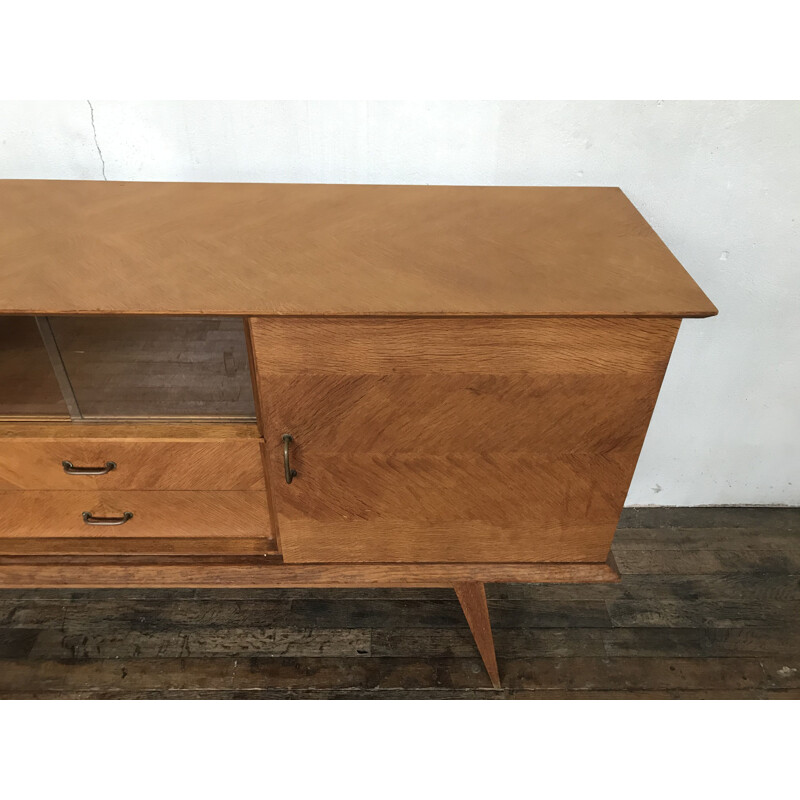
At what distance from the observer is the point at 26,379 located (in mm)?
958

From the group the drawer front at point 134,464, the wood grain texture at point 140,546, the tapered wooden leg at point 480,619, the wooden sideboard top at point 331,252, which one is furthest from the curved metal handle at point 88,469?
the tapered wooden leg at point 480,619

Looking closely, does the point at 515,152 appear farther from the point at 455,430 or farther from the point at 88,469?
the point at 88,469

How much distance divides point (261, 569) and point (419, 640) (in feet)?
1.46

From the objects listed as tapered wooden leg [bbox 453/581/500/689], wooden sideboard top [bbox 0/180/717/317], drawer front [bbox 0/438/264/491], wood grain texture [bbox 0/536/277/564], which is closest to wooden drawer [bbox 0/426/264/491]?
drawer front [bbox 0/438/264/491]

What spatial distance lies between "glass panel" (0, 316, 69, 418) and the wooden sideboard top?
0.43 ft

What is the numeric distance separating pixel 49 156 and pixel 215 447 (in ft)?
2.36

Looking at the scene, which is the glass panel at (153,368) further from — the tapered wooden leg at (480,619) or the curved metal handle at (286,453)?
the tapered wooden leg at (480,619)

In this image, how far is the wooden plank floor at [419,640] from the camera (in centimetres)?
126

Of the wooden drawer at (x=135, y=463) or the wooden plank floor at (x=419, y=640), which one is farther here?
the wooden plank floor at (x=419, y=640)

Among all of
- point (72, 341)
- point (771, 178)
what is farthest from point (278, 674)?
point (771, 178)

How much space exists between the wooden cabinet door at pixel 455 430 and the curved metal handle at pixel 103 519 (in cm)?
26

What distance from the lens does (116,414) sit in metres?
0.97

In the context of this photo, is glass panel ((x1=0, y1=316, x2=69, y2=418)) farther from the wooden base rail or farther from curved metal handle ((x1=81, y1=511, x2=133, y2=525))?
the wooden base rail

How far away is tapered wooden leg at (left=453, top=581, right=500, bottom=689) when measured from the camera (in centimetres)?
118
